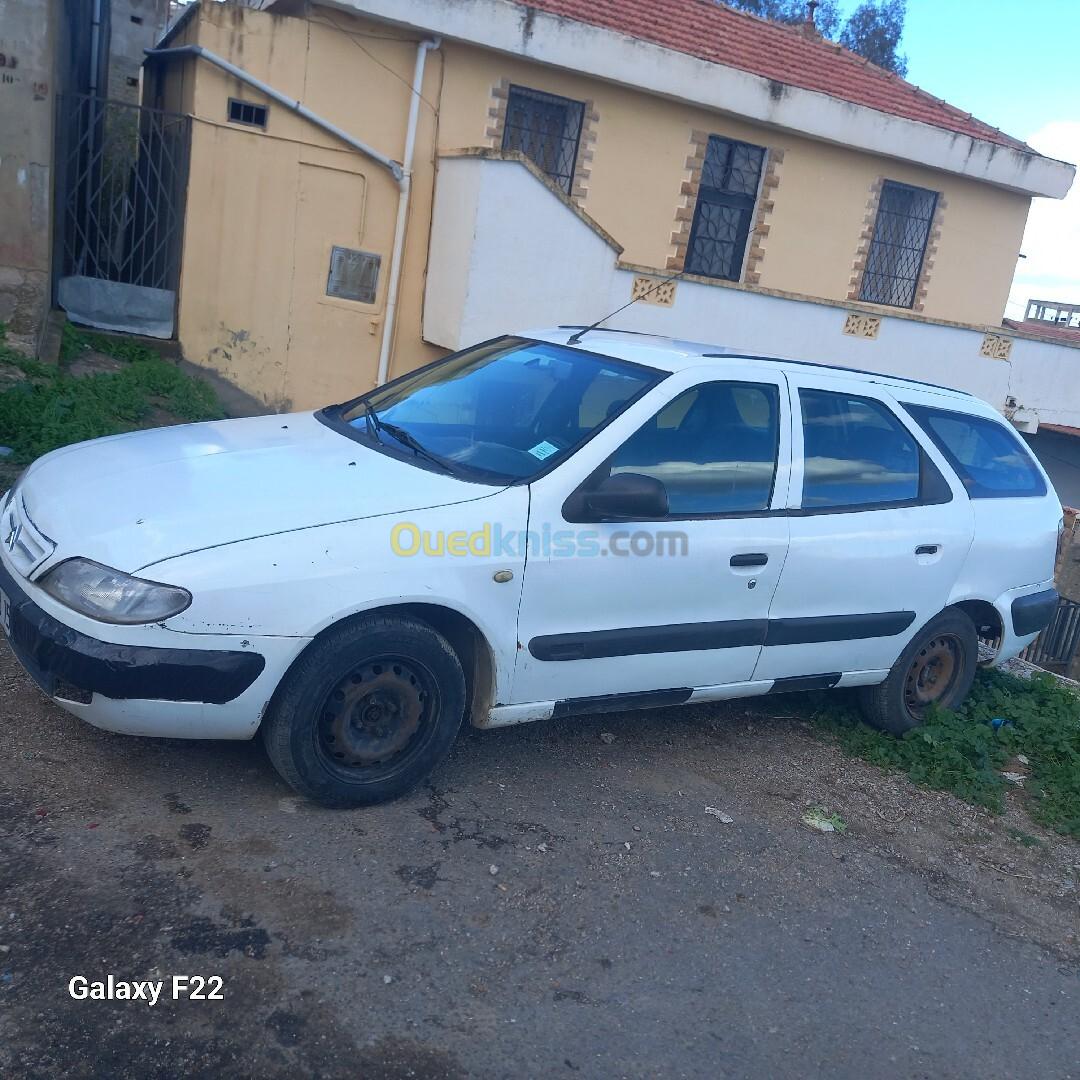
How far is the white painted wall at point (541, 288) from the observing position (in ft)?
34.4

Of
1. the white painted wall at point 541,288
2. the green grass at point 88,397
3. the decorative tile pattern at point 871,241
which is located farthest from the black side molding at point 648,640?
the decorative tile pattern at point 871,241

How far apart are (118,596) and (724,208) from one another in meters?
11.6

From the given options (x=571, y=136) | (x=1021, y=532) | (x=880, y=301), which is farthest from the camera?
(x=880, y=301)

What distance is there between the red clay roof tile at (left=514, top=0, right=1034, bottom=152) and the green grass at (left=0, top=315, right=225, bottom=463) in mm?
5625

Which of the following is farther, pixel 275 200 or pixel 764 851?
pixel 275 200

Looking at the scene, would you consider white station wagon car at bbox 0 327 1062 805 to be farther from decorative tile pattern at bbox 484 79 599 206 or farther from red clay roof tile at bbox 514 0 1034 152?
red clay roof tile at bbox 514 0 1034 152

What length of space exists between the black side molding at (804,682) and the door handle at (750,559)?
2.07 ft

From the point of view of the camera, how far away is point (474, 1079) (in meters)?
2.62

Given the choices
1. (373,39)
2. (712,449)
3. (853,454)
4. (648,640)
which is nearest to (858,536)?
(853,454)

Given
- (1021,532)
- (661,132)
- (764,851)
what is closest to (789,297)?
(661,132)

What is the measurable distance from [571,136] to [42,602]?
10.2m

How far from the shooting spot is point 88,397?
8062 mm

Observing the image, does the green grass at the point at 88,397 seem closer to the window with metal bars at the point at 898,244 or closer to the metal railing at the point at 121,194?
the metal railing at the point at 121,194

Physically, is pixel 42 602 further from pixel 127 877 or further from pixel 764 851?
pixel 764 851
